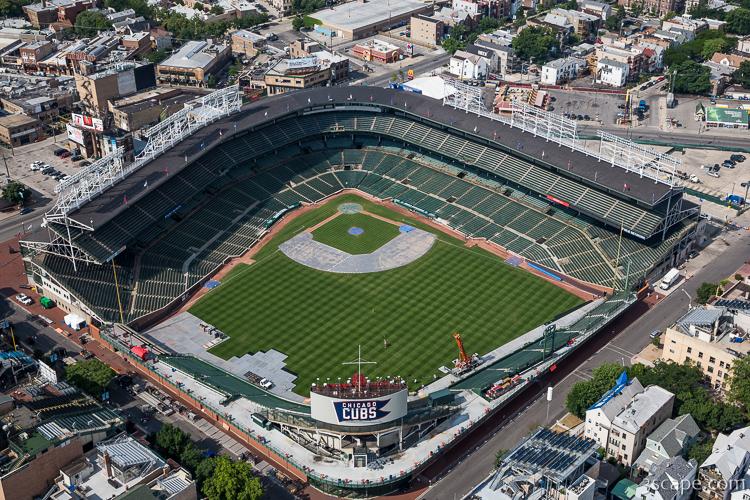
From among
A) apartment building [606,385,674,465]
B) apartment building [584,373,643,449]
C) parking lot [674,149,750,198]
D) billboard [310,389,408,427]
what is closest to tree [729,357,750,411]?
apartment building [606,385,674,465]

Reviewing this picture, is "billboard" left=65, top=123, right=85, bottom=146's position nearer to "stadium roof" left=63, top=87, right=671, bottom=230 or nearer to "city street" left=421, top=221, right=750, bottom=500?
"stadium roof" left=63, top=87, right=671, bottom=230

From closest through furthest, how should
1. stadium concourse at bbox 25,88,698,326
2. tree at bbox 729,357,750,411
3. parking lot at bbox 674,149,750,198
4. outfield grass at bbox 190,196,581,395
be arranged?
tree at bbox 729,357,750,411
outfield grass at bbox 190,196,581,395
stadium concourse at bbox 25,88,698,326
parking lot at bbox 674,149,750,198

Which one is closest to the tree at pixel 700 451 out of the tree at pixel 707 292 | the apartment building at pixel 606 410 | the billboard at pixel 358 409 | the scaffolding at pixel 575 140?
the apartment building at pixel 606 410

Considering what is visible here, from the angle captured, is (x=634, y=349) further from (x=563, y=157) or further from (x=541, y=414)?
(x=563, y=157)

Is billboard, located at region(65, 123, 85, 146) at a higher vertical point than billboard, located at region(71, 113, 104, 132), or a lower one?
lower

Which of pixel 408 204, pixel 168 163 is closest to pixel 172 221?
pixel 168 163

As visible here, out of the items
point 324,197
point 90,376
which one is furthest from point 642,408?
point 324,197
